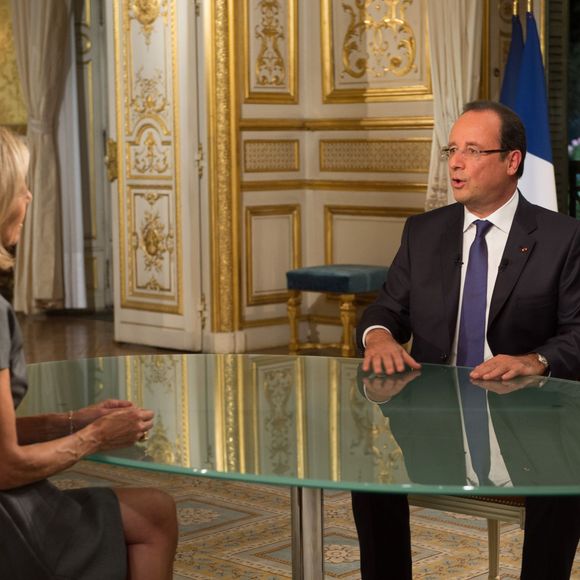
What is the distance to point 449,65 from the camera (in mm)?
6613

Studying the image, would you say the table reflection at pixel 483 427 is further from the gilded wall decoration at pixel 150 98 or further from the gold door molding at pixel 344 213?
the gilded wall decoration at pixel 150 98

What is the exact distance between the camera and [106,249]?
9.56 metres

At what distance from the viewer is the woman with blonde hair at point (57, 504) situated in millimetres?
2061

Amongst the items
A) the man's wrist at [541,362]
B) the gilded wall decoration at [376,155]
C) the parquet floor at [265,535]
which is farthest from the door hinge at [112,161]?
the man's wrist at [541,362]

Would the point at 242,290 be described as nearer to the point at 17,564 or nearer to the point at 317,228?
the point at 317,228

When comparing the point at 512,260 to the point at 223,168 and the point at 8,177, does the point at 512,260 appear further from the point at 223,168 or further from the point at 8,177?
the point at 223,168

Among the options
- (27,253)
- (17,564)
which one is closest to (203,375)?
(17,564)

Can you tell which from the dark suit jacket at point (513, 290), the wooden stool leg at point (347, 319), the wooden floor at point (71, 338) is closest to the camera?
the dark suit jacket at point (513, 290)

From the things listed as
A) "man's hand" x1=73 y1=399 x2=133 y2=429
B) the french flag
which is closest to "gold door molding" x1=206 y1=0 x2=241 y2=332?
the french flag

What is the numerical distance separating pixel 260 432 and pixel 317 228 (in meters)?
5.57

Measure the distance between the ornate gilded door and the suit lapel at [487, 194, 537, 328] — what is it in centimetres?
455

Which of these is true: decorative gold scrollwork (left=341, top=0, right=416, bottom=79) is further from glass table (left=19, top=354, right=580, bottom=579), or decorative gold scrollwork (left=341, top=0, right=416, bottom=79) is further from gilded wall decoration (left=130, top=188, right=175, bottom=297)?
glass table (left=19, top=354, right=580, bottom=579)

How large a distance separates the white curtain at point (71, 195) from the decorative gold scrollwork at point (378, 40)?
2.70 metres

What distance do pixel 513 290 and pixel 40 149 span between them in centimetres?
665
